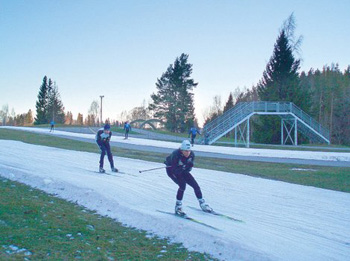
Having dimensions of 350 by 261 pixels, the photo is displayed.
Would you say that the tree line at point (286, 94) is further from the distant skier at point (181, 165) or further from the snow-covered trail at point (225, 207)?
the distant skier at point (181, 165)

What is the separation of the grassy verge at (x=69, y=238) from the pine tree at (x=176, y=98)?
2458 inches

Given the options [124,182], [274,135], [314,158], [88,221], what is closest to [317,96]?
[274,135]

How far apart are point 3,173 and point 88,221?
807 cm

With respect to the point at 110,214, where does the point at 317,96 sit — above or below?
above

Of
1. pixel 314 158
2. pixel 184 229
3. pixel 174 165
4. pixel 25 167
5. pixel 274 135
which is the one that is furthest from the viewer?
pixel 274 135

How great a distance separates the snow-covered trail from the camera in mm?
7216

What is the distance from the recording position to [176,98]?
71.7 metres

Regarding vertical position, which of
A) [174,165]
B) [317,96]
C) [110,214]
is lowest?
[110,214]

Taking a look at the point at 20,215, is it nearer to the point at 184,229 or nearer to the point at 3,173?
the point at 184,229

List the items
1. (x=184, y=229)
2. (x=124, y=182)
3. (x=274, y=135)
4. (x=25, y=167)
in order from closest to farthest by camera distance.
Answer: (x=184, y=229)
(x=124, y=182)
(x=25, y=167)
(x=274, y=135)

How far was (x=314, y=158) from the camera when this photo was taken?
27.8 meters

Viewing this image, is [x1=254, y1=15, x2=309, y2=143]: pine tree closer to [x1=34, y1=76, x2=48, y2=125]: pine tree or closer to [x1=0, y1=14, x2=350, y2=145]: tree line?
[x1=0, y1=14, x2=350, y2=145]: tree line

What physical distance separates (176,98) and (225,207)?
6178cm

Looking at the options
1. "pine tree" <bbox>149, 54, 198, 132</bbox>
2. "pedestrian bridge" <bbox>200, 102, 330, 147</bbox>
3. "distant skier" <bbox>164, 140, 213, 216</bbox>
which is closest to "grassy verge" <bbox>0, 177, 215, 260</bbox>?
"distant skier" <bbox>164, 140, 213, 216</bbox>
